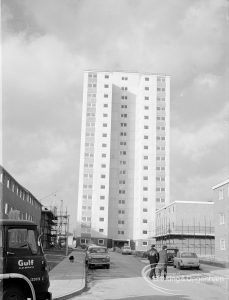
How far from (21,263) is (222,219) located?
42903 mm

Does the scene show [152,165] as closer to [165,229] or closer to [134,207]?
[134,207]

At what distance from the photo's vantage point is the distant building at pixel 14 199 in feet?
136

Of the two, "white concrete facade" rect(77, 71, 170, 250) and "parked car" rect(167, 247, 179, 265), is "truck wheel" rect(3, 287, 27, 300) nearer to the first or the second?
"parked car" rect(167, 247, 179, 265)

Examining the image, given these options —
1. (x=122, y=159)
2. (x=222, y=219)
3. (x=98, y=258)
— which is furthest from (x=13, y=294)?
(x=122, y=159)

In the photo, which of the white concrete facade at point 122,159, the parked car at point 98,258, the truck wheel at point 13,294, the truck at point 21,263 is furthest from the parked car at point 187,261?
the white concrete facade at point 122,159

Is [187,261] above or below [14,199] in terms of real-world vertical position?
below

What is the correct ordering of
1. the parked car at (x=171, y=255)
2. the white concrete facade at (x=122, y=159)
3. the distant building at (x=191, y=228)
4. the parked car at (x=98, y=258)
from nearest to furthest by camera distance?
the parked car at (x=98, y=258)
the parked car at (x=171, y=255)
the distant building at (x=191, y=228)
the white concrete facade at (x=122, y=159)

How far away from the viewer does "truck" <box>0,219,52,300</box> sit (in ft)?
31.6

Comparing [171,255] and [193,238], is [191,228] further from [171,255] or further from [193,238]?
[171,255]

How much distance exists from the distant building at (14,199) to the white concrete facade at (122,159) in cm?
4015

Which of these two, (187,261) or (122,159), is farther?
(122,159)

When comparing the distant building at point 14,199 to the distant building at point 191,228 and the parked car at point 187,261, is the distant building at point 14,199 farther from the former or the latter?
the distant building at point 191,228

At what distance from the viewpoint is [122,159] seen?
392 feet

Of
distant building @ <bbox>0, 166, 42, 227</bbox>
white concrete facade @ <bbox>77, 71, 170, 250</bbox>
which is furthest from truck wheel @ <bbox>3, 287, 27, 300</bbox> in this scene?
white concrete facade @ <bbox>77, 71, 170, 250</bbox>
